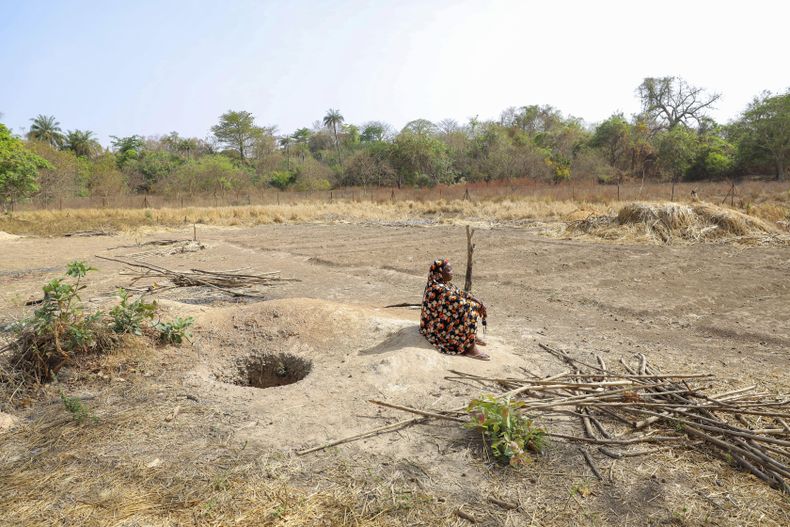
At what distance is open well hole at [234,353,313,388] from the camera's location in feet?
16.5

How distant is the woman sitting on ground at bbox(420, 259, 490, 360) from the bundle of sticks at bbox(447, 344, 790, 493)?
1.91 ft

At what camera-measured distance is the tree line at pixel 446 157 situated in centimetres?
2797

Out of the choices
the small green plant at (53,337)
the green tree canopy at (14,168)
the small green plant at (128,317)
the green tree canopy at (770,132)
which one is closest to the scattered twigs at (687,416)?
the small green plant at (128,317)

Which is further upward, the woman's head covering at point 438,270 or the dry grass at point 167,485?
the woman's head covering at point 438,270

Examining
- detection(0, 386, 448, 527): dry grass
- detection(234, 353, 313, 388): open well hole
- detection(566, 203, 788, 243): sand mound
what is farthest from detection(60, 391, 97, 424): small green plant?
detection(566, 203, 788, 243): sand mound

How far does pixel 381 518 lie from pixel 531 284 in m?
6.81

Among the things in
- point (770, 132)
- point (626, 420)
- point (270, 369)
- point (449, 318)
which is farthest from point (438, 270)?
point (770, 132)

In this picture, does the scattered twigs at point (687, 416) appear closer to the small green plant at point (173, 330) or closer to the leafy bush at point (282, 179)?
the small green plant at point (173, 330)

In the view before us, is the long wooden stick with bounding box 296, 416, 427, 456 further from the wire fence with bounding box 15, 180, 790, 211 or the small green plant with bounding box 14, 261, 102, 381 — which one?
the wire fence with bounding box 15, 180, 790, 211

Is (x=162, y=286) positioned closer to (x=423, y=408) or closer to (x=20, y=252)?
(x=423, y=408)

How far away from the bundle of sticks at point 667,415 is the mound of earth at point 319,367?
1.55ft

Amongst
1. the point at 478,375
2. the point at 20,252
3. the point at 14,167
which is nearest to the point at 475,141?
the point at 14,167

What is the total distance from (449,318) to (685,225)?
11.9 metres

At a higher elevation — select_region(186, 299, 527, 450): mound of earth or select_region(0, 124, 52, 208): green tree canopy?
select_region(0, 124, 52, 208): green tree canopy
